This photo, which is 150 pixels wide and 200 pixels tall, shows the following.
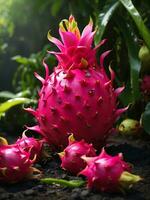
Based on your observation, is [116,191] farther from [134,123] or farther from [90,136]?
[134,123]

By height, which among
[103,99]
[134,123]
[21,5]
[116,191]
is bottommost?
[134,123]

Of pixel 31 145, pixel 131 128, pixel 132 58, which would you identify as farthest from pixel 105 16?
pixel 31 145

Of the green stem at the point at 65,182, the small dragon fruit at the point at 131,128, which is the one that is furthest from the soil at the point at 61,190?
the small dragon fruit at the point at 131,128

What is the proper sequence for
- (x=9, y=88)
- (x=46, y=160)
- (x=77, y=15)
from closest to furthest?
1. (x=46, y=160)
2. (x=77, y=15)
3. (x=9, y=88)

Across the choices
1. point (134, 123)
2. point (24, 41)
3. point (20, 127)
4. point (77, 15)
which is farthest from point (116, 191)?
point (24, 41)

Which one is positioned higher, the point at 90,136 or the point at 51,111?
the point at 51,111

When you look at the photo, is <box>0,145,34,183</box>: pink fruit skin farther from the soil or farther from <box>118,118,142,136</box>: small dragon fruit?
<box>118,118,142,136</box>: small dragon fruit

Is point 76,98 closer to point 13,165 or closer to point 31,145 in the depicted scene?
point 31,145
